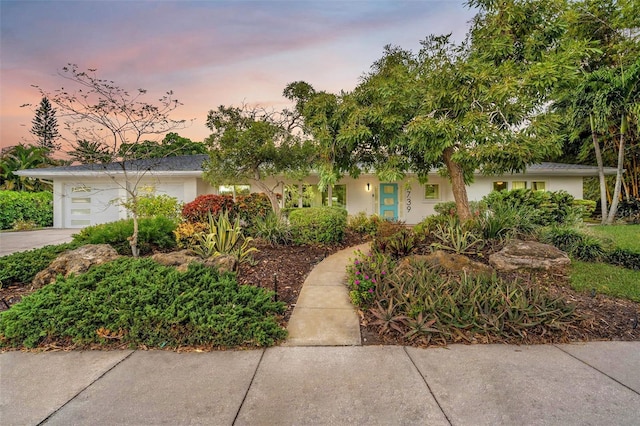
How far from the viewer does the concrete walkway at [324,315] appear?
10.2 ft

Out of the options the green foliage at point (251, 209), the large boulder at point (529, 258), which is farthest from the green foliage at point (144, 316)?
the green foliage at point (251, 209)

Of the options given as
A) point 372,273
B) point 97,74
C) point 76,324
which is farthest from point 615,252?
point 97,74

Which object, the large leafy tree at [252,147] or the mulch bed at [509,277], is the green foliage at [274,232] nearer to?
the mulch bed at [509,277]

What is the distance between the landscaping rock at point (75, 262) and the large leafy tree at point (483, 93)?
14.9 feet

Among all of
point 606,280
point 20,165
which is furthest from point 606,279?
point 20,165

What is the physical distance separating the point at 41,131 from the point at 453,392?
46958 mm

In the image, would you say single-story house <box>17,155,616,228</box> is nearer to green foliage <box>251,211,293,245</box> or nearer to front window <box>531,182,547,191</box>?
front window <box>531,182,547,191</box>

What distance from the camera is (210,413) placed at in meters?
2.03

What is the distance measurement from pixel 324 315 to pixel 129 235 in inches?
191

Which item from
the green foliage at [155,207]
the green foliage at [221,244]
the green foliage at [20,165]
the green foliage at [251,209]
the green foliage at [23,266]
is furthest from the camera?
the green foliage at [20,165]

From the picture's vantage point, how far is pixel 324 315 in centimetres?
367

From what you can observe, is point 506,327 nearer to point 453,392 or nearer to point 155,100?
point 453,392

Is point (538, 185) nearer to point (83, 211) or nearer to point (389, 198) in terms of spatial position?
point (389, 198)

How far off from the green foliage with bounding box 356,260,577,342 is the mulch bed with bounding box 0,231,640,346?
83 mm
